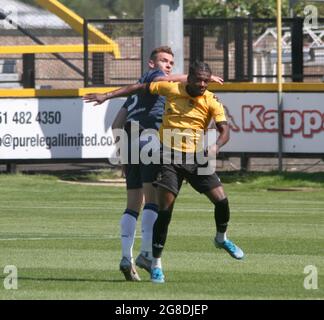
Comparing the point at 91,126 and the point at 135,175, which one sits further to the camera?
the point at 91,126

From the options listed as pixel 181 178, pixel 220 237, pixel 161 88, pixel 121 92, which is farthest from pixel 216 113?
pixel 220 237

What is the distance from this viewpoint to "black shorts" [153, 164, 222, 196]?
40.8ft

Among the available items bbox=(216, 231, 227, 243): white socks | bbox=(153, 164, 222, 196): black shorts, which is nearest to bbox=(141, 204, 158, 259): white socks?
bbox=(153, 164, 222, 196): black shorts

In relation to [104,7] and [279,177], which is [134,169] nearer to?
[279,177]

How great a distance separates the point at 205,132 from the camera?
42.1 ft

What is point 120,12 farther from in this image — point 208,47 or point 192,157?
point 192,157

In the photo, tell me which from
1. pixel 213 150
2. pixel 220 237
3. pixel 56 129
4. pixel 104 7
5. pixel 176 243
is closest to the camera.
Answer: pixel 213 150

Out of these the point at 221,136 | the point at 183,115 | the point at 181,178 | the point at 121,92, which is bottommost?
the point at 181,178

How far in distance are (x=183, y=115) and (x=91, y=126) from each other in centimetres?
1378

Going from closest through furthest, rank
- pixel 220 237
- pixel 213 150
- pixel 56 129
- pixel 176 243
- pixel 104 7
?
pixel 213 150 < pixel 220 237 < pixel 176 243 < pixel 56 129 < pixel 104 7

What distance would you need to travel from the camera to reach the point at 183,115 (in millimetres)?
12586

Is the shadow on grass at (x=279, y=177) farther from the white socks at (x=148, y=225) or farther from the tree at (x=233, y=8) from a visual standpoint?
the tree at (x=233, y=8)

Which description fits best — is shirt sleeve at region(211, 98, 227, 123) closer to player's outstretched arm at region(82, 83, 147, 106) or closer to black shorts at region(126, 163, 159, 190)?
player's outstretched arm at region(82, 83, 147, 106)
